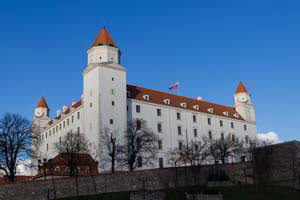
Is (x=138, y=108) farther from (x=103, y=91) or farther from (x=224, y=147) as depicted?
(x=224, y=147)

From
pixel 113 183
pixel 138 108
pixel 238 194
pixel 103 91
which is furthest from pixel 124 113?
pixel 238 194

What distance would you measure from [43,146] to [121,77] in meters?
24.7

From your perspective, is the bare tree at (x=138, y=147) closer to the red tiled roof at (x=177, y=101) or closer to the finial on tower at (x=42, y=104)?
the red tiled roof at (x=177, y=101)

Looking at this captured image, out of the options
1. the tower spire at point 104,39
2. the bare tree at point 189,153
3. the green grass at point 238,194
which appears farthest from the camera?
the tower spire at point 104,39

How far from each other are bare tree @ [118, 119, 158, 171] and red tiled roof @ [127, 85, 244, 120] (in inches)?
234

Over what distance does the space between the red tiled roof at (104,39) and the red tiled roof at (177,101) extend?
8300mm

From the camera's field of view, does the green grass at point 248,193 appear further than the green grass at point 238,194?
Yes

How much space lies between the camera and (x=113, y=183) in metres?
39.6

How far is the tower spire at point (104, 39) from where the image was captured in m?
60.1

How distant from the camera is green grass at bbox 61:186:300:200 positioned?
118ft

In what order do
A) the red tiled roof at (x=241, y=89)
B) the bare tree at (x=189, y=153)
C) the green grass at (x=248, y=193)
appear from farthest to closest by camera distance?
the red tiled roof at (x=241, y=89), the bare tree at (x=189, y=153), the green grass at (x=248, y=193)

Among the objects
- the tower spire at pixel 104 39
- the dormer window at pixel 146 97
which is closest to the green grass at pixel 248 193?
the dormer window at pixel 146 97

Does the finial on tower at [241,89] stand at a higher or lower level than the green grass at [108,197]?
higher

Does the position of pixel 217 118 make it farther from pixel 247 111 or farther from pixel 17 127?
pixel 17 127
